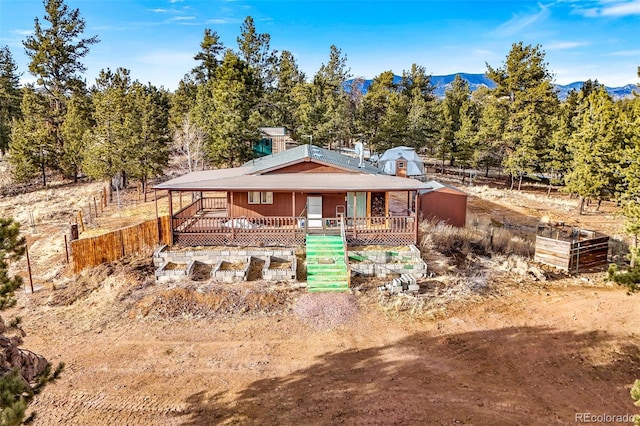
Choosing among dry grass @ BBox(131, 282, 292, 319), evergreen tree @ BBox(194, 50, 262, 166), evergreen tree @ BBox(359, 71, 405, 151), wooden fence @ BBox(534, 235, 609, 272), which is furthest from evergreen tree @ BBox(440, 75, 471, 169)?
dry grass @ BBox(131, 282, 292, 319)

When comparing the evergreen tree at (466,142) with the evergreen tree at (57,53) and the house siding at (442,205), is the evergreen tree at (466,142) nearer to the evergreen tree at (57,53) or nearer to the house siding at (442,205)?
the house siding at (442,205)

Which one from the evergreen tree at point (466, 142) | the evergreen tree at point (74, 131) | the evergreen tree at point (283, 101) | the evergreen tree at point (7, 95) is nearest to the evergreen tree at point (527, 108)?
the evergreen tree at point (466, 142)

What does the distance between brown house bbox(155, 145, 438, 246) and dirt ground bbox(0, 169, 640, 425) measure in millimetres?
3041

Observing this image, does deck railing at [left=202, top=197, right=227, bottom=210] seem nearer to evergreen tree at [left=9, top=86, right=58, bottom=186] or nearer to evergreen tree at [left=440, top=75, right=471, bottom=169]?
evergreen tree at [left=9, top=86, right=58, bottom=186]

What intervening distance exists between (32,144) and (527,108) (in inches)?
1794

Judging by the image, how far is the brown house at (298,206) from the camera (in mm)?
17062

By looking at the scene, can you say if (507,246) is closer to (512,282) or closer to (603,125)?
(512,282)

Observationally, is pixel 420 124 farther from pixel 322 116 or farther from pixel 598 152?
pixel 598 152

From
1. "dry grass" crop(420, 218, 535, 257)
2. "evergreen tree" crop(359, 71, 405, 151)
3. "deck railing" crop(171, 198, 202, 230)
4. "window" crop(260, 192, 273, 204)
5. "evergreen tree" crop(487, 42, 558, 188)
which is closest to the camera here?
"deck railing" crop(171, 198, 202, 230)

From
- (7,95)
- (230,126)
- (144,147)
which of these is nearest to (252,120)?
(230,126)

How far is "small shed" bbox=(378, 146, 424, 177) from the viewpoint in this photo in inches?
1359

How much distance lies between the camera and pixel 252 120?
104ft

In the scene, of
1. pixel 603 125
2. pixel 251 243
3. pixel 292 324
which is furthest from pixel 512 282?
pixel 603 125

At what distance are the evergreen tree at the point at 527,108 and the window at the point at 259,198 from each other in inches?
1134
